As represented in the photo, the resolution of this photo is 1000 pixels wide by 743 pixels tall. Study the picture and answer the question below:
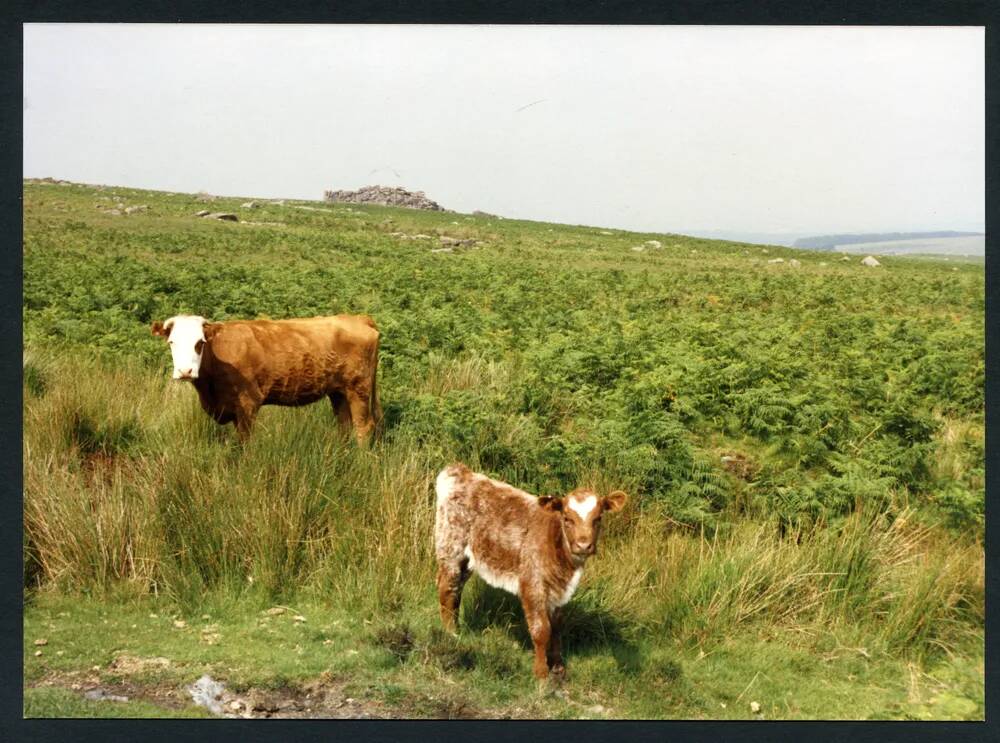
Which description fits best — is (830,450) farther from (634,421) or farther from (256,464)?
(256,464)

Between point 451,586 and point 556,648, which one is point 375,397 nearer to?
point 451,586

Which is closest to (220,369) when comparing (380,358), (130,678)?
(130,678)

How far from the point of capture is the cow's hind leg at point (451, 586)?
5.62 m

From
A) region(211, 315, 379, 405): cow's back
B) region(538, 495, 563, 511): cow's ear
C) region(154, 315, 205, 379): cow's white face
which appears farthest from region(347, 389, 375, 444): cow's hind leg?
region(538, 495, 563, 511): cow's ear

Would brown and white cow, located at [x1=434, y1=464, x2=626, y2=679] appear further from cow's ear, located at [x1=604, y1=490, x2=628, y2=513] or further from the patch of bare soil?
the patch of bare soil

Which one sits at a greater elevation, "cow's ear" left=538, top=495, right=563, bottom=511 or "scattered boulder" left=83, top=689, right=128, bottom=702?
"cow's ear" left=538, top=495, right=563, bottom=511

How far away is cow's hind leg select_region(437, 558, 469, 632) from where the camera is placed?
5.62 metres

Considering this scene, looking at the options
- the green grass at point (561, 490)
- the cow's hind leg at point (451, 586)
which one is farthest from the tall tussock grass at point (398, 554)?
the cow's hind leg at point (451, 586)

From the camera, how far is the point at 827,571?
647cm

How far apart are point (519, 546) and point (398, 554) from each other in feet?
4.43

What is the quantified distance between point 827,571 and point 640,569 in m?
1.45

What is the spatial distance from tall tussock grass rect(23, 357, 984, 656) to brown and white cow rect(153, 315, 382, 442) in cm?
62

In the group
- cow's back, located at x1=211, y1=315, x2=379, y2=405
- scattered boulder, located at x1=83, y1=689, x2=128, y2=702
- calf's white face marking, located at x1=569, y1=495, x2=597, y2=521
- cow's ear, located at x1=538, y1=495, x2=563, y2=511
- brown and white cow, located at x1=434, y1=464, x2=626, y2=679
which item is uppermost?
cow's back, located at x1=211, y1=315, x2=379, y2=405

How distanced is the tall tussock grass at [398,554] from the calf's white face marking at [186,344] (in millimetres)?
666
